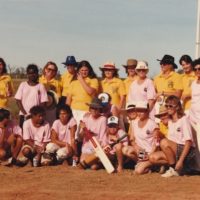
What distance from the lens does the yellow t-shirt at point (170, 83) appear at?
10297mm

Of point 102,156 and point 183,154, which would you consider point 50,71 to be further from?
point 183,154

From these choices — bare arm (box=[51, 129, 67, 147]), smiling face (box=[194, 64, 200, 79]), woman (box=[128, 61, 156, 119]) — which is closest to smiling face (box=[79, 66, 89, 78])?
woman (box=[128, 61, 156, 119])

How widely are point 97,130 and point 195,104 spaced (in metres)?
1.76

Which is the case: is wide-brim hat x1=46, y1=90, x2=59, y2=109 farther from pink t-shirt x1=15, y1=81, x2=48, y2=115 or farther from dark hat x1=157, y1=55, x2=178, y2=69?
dark hat x1=157, y1=55, x2=178, y2=69

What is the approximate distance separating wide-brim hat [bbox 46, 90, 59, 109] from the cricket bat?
1130 mm

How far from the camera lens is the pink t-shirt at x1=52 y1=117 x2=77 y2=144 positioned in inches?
410

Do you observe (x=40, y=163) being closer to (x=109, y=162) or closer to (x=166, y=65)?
(x=109, y=162)

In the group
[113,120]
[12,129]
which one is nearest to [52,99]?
[12,129]

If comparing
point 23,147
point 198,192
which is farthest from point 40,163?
point 198,192

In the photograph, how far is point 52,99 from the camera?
35.7 feet

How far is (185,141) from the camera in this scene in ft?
29.6

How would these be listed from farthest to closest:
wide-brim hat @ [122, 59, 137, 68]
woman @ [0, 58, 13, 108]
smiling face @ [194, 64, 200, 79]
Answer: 1. wide-brim hat @ [122, 59, 137, 68]
2. woman @ [0, 58, 13, 108]
3. smiling face @ [194, 64, 200, 79]

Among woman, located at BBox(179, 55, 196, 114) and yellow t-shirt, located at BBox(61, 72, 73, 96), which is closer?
woman, located at BBox(179, 55, 196, 114)

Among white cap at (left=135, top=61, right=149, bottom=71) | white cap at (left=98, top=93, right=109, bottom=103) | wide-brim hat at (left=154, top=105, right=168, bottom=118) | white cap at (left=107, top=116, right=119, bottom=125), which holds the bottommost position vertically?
white cap at (left=107, top=116, right=119, bottom=125)
